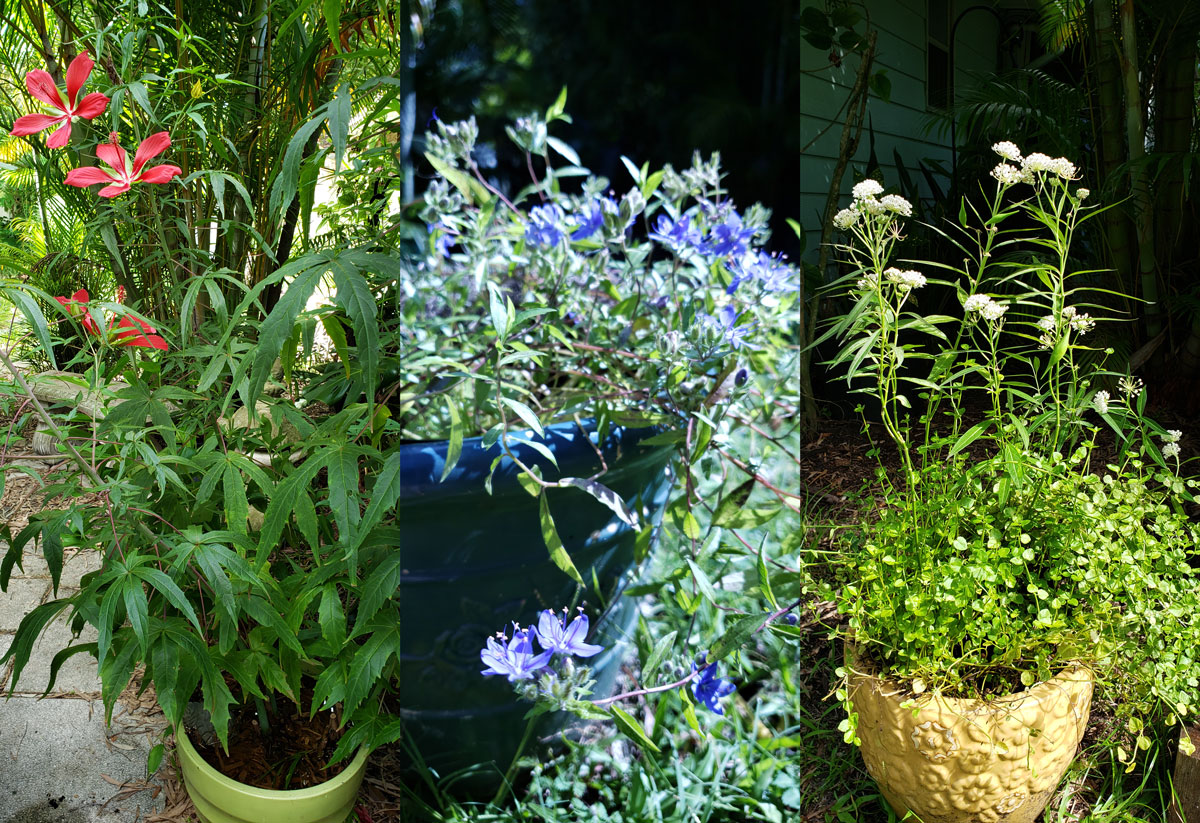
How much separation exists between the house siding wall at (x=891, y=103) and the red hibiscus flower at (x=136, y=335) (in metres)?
0.85

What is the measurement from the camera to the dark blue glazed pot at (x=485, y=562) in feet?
2.75

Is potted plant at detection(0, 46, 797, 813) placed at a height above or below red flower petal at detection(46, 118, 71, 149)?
below

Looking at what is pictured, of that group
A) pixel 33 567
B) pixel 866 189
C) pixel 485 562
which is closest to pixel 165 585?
pixel 485 562

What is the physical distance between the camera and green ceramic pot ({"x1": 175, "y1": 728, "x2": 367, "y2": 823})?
108cm

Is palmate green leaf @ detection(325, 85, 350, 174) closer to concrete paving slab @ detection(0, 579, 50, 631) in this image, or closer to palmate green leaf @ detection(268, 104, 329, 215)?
palmate green leaf @ detection(268, 104, 329, 215)

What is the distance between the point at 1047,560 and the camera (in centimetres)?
120

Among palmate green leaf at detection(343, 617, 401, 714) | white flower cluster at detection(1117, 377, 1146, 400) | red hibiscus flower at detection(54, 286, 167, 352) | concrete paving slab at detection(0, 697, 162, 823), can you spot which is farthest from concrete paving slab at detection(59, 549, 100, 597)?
white flower cluster at detection(1117, 377, 1146, 400)

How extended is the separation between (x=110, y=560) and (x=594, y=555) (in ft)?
1.83

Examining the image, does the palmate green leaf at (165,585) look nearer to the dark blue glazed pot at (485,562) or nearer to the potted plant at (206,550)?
the potted plant at (206,550)

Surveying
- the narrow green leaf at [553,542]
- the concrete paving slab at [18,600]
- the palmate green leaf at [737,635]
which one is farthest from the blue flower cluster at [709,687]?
the concrete paving slab at [18,600]

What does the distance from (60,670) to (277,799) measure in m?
1.12

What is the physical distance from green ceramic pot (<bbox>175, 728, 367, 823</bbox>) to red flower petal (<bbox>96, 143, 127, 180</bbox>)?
718 millimetres

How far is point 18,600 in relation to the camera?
2.12 m

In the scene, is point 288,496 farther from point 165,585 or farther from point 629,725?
point 629,725
